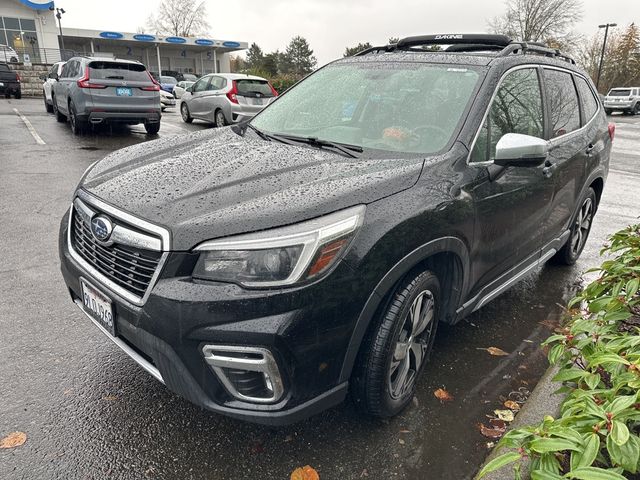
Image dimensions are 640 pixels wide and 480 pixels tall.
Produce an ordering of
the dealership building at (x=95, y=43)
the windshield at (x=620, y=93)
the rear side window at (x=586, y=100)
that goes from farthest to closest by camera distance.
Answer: the dealership building at (x=95, y=43) < the windshield at (x=620, y=93) < the rear side window at (x=586, y=100)

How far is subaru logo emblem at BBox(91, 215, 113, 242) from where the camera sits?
213cm

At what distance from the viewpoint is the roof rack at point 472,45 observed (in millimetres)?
3379


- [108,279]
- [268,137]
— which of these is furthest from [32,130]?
[108,279]

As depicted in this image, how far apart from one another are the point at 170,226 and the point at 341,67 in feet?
7.20

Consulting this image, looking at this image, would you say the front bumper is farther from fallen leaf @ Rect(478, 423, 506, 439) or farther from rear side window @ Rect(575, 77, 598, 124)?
rear side window @ Rect(575, 77, 598, 124)

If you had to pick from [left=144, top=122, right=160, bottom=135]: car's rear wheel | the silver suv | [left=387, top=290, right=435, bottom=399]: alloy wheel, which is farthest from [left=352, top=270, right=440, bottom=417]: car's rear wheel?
[left=144, top=122, right=160, bottom=135]: car's rear wheel

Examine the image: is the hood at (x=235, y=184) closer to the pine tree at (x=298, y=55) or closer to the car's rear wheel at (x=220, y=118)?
the car's rear wheel at (x=220, y=118)

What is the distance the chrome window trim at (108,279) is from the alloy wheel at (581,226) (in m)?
3.86

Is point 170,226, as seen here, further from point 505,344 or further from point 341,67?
point 505,344

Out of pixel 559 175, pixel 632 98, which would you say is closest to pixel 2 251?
pixel 559 175

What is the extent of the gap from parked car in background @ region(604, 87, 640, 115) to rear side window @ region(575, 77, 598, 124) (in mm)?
34865

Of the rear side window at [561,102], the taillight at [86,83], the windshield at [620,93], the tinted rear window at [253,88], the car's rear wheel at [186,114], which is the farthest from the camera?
the windshield at [620,93]

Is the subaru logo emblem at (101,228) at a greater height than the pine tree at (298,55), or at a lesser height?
lesser

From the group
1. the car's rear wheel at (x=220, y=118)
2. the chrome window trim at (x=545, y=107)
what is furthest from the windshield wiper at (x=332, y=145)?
the car's rear wheel at (x=220, y=118)
